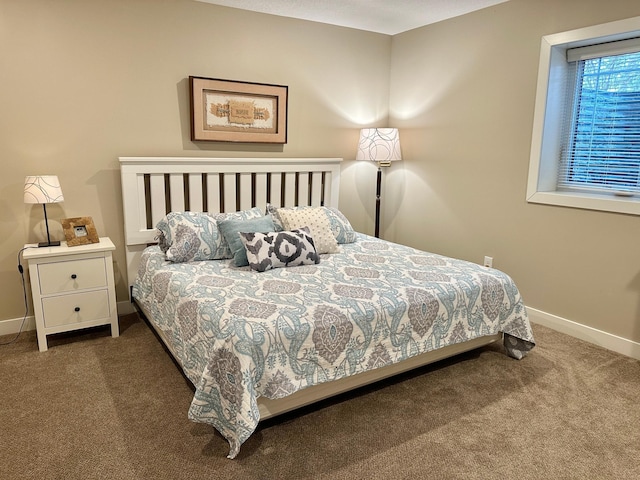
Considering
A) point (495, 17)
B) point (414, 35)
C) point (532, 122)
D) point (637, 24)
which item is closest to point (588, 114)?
point (532, 122)

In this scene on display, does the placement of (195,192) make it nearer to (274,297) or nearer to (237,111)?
(237,111)

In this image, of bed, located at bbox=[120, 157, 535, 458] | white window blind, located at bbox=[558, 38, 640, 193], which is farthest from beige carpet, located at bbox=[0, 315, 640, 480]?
white window blind, located at bbox=[558, 38, 640, 193]

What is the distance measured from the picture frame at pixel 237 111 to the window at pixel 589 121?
2077mm

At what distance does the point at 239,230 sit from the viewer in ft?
10.3

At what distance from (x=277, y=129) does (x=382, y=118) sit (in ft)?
4.11

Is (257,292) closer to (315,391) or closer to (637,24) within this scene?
(315,391)

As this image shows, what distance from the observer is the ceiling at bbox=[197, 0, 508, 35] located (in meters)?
3.59

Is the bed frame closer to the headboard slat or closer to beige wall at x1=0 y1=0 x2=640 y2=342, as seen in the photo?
the headboard slat

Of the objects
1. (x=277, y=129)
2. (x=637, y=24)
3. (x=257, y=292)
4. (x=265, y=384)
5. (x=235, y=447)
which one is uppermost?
(x=637, y=24)

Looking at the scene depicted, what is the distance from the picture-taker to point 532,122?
3.46 meters

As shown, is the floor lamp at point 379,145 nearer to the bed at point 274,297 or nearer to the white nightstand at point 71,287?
the bed at point 274,297

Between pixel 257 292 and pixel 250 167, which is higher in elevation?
pixel 250 167

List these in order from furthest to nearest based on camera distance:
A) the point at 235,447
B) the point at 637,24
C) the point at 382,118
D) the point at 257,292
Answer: the point at 382,118, the point at 637,24, the point at 257,292, the point at 235,447

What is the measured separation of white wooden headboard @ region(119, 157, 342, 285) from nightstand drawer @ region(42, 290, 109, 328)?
415 mm
